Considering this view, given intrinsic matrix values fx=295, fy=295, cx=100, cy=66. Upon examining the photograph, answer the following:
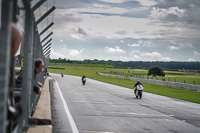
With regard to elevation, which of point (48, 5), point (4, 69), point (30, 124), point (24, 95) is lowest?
point (30, 124)

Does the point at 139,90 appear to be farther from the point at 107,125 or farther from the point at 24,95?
the point at 24,95

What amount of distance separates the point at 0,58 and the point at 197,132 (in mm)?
8520

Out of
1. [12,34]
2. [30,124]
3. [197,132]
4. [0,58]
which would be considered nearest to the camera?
[0,58]

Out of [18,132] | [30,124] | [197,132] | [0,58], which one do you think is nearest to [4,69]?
[0,58]

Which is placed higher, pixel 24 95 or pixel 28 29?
pixel 28 29

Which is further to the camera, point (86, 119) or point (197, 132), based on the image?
point (86, 119)

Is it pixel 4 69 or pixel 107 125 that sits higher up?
pixel 4 69

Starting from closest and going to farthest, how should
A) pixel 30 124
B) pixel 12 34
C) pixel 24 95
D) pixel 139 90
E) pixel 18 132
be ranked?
pixel 12 34 → pixel 18 132 → pixel 24 95 → pixel 30 124 → pixel 139 90

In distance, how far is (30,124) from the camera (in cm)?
525

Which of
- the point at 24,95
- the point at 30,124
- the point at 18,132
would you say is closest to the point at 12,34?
the point at 18,132

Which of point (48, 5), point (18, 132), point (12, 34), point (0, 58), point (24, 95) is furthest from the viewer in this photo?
point (48, 5)

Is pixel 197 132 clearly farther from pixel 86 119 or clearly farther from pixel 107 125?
pixel 86 119

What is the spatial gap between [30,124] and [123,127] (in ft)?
14.8

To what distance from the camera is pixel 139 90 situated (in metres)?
21.9
